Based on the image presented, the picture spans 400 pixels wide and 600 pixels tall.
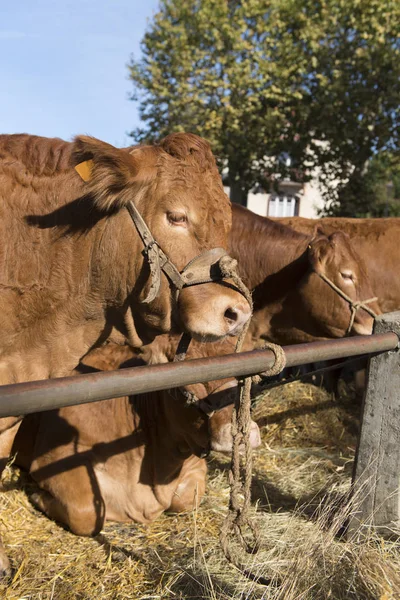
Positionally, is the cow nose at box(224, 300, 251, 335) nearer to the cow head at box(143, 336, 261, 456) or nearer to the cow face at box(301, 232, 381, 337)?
the cow head at box(143, 336, 261, 456)

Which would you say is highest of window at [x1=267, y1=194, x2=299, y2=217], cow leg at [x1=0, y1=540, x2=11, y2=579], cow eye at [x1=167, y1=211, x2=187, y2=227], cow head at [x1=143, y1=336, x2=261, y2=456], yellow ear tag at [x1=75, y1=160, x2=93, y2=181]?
window at [x1=267, y1=194, x2=299, y2=217]

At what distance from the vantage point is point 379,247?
250 inches

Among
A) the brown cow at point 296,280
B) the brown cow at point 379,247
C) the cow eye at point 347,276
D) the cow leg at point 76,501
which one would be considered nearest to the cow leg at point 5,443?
the cow leg at point 76,501

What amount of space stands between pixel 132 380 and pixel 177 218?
4.11 feet

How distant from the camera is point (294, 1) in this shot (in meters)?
15.3

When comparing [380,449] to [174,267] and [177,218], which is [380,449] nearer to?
[174,267]

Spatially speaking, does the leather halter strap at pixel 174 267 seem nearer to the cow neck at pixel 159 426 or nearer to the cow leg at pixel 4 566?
the cow neck at pixel 159 426

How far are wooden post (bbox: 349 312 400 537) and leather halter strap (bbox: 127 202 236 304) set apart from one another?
28.2 inches

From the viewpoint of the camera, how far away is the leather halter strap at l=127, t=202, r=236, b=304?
97.5 inches

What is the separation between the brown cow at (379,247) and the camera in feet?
20.5

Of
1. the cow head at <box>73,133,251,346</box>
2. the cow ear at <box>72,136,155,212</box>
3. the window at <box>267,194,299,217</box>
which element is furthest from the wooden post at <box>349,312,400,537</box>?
the window at <box>267,194,299,217</box>

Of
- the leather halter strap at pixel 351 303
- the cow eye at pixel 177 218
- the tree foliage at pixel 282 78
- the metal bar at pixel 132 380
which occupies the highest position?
the tree foliage at pixel 282 78

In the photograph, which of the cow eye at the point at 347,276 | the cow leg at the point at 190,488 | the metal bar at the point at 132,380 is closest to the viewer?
the metal bar at the point at 132,380

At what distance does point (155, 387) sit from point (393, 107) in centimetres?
1592
